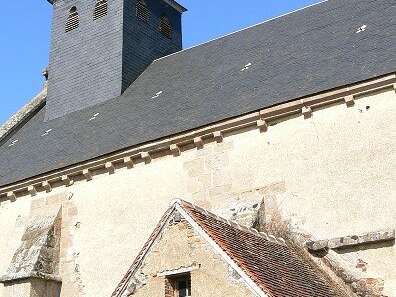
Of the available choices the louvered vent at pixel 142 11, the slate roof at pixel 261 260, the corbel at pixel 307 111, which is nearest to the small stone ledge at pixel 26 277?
the slate roof at pixel 261 260

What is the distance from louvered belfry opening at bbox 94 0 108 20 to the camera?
1798 centimetres

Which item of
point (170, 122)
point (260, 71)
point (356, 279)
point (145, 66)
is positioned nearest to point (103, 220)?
point (170, 122)

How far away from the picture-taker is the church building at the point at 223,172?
8.17 metres

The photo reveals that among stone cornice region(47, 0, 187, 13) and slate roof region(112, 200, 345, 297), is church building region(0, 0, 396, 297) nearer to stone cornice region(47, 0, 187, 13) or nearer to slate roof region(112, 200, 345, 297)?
slate roof region(112, 200, 345, 297)

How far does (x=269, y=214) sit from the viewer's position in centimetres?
1058

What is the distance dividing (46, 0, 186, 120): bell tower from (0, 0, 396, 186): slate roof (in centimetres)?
50

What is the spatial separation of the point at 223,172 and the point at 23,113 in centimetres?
890

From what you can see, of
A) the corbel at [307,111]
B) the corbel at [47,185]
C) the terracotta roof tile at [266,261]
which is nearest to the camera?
the terracotta roof tile at [266,261]

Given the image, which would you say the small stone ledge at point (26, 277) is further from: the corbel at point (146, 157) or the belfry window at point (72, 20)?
the belfry window at point (72, 20)

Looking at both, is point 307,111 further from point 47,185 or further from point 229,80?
point 47,185

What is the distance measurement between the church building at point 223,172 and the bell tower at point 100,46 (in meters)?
0.09

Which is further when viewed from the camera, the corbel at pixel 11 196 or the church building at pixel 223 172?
the corbel at pixel 11 196

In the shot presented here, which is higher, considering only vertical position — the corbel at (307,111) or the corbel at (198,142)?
the corbel at (307,111)

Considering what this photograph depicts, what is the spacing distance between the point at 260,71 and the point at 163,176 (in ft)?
9.47
